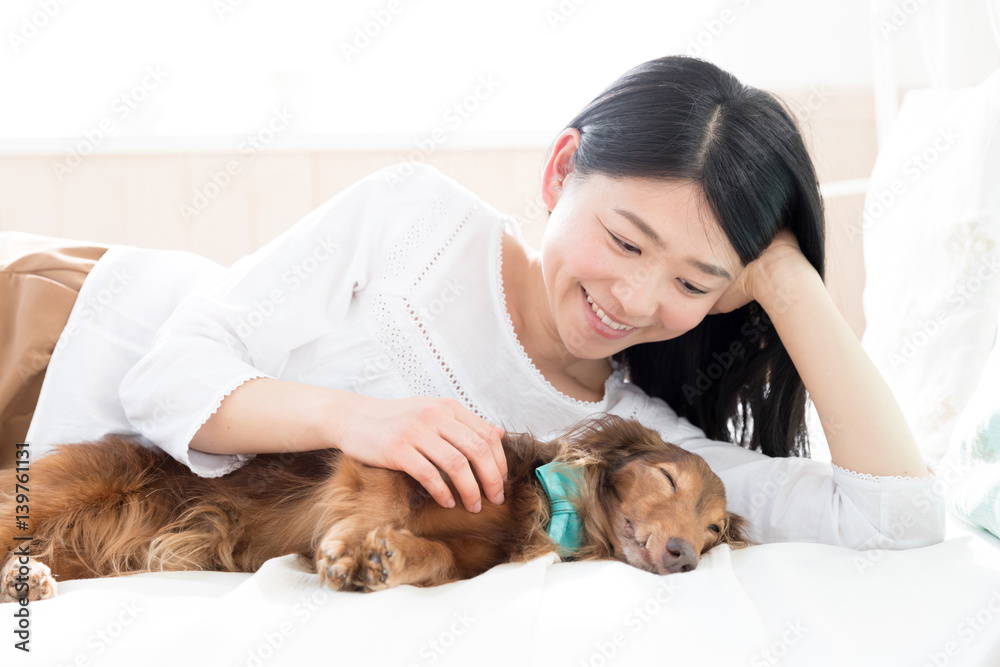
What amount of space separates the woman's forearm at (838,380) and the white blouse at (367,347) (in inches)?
2.2

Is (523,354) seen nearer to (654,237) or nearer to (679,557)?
(654,237)

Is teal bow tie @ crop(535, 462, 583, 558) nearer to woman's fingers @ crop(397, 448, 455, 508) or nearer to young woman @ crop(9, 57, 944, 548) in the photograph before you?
young woman @ crop(9, 57, 944, 548)

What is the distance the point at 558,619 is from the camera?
963mm

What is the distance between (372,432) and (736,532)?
0.78 meters

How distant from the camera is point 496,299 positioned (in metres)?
1.82

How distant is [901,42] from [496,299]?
2.06 metres

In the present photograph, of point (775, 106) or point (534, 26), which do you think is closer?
point (775, 106)

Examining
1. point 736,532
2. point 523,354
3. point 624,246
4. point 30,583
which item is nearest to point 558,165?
point 624,246

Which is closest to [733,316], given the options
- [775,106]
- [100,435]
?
[775,106]

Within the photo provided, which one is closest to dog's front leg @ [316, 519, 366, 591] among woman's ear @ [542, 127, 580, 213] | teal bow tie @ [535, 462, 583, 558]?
teal bow tie @ [535, 462, 583, 558]

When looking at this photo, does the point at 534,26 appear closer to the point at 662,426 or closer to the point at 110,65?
the point at 110,65

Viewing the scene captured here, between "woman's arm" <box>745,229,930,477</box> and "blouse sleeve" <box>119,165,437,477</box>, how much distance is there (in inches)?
33.6

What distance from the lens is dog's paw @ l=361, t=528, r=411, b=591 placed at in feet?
3.61

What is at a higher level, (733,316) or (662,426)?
(733,316)
